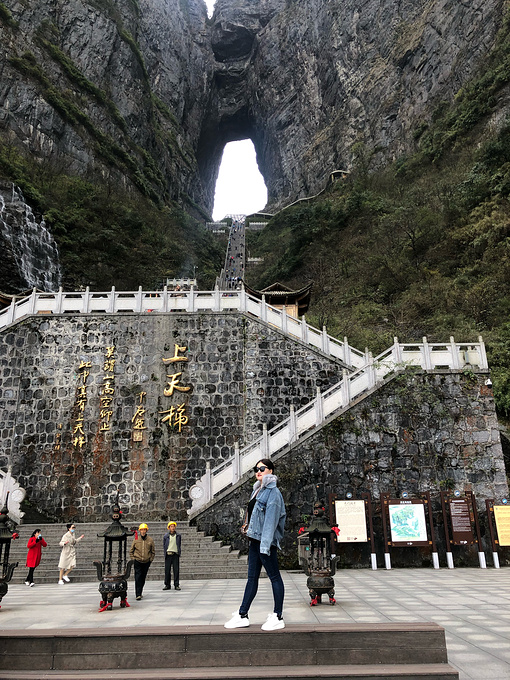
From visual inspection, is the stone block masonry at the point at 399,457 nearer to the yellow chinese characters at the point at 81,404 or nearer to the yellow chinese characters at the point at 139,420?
the yellow chinese characters at the point at 139,420

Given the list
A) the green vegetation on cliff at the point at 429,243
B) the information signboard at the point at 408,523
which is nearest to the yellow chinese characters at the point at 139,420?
the information signboard at the point at 408,523

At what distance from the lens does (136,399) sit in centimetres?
1741

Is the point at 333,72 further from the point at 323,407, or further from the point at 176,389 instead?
the point at 323,407

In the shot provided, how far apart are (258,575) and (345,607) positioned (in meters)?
2.82

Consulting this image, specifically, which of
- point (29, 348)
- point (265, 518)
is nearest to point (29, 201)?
point (29, 348)

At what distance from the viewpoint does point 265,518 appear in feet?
15.6

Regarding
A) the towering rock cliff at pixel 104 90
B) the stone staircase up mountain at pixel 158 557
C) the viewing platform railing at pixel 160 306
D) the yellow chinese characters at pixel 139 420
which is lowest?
the stone staircase up mountain at pixel 158 557

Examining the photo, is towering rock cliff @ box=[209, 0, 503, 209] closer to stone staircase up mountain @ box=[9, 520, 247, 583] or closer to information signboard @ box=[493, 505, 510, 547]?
information signboard @ box=[493, 505, 510, 547]

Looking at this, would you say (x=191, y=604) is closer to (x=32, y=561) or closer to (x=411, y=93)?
(x=32, y=561)

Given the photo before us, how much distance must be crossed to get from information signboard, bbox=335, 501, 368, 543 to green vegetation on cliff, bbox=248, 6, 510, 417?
8.93 metres

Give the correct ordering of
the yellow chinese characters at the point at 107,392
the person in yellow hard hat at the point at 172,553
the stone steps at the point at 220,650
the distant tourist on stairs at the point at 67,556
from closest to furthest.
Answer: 1. the stone steps at the point at 220,650
2. the person in yellow hard hat at the point at 172,553
3. the distant tourist on stairs at the point at 67,556
4. the yellow chinese characters at the point at 107,392

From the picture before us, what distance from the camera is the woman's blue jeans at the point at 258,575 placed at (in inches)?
178

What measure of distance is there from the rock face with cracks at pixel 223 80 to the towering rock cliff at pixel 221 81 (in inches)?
6.2

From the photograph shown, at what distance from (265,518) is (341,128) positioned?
203 ft
